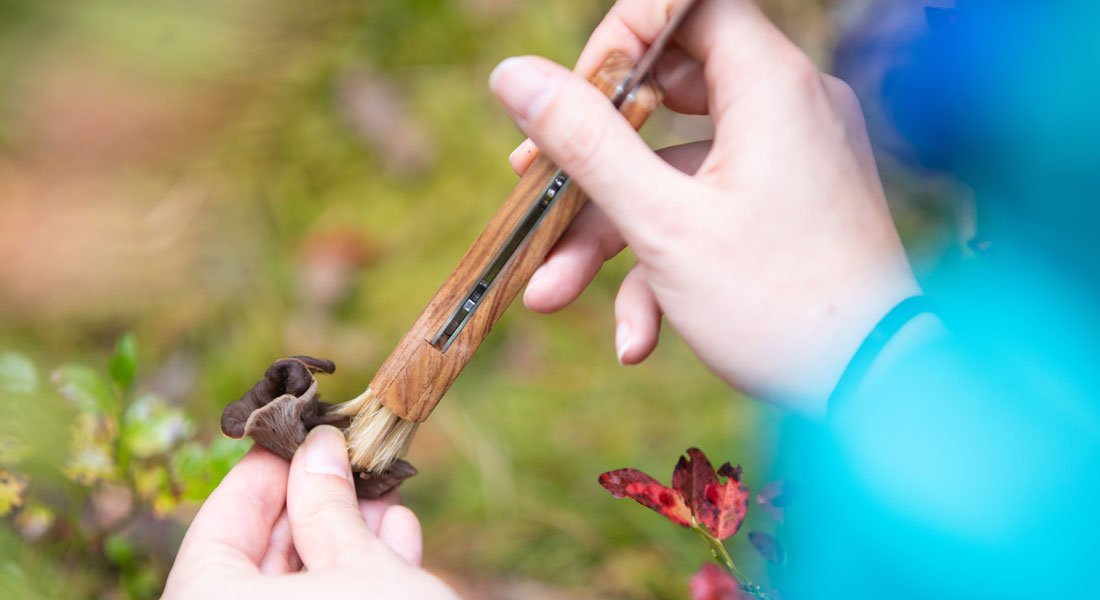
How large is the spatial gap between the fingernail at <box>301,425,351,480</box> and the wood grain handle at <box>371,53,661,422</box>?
5 centimetres

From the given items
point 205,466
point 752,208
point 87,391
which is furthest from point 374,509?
point 752,208

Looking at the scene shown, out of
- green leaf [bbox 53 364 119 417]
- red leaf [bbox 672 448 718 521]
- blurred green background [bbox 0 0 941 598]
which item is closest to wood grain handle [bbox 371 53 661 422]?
red leaf [bbox 672 448 718 521]

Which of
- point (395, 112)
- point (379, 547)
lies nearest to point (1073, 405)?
point (379, 547)

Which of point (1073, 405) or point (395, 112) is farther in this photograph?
point (395, 112)

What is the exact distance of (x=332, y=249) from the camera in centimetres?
170

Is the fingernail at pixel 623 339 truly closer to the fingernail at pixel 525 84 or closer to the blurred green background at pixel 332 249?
the fingernail at pixel 525 84

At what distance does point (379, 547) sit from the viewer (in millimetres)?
685

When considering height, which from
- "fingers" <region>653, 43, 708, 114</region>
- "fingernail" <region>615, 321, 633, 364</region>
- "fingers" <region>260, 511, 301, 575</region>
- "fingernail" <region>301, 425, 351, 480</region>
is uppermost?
"fingers" <region>653, 43, 708, 114</region>

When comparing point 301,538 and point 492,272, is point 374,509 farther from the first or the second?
point 492,272

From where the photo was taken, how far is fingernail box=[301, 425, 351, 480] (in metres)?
0.78

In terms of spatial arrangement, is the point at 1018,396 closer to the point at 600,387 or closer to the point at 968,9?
the point at 968,9

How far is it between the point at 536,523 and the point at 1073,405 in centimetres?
85

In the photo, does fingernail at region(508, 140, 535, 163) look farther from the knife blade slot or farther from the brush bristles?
the brush bristles

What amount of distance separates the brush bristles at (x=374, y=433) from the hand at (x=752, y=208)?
0.84 feet
